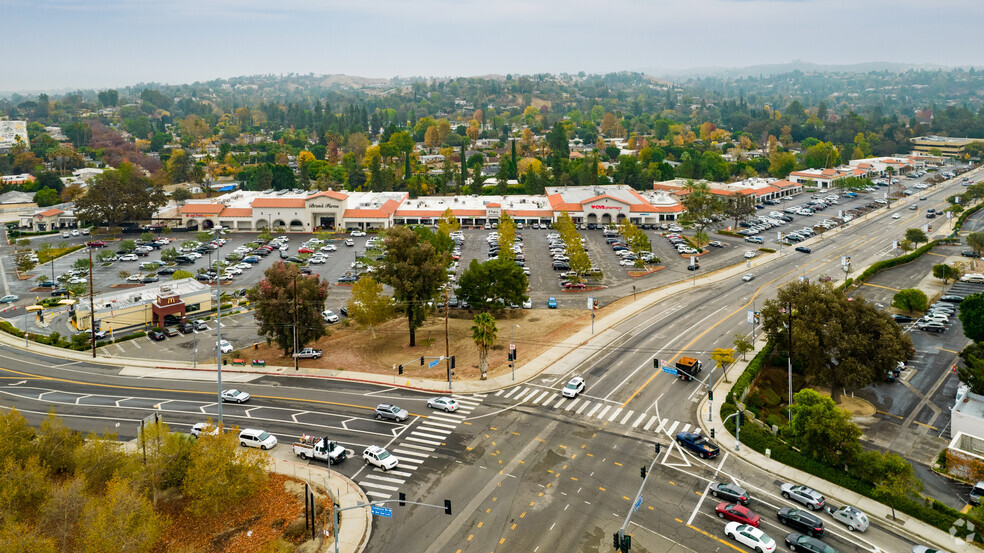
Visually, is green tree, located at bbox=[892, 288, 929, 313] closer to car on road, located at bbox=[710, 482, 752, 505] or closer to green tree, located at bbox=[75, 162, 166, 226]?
car on road, located at bbox=[710, 482, 752, 505]

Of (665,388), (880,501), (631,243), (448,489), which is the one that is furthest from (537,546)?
(631,243)

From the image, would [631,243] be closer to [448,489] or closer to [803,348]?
[803,348]

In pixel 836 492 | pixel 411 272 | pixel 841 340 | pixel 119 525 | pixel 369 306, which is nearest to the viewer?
pixel 119 525

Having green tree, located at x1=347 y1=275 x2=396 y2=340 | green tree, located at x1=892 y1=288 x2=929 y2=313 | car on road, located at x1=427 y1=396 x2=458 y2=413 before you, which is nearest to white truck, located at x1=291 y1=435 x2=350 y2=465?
car on road, located at x1=427 y1=396 x2=458 y2=413

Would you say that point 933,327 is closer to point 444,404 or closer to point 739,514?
point 739,514

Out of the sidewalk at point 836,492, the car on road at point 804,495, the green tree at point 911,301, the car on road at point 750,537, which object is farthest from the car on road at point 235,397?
the green tree at point 911,301

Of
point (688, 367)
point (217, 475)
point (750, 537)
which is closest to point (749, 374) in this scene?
point (688, 367)
